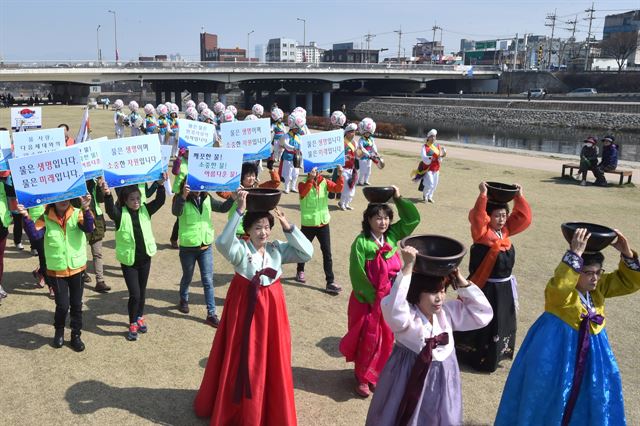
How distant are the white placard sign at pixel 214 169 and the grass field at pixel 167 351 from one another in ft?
5.98

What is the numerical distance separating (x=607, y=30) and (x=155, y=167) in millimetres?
115263

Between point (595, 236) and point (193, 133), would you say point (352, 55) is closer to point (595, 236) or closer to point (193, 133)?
point (193, 133)

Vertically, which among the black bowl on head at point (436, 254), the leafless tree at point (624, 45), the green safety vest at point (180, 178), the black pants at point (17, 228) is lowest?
the black pants at point (17, 228)

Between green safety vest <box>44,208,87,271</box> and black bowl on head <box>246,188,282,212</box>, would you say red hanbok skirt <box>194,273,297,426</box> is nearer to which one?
black bowl on head <box>246,188,282,212</box>

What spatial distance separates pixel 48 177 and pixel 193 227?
1.69m

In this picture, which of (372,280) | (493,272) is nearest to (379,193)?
(372,280)

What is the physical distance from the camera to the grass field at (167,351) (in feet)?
14.8

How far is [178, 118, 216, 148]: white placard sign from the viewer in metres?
8.42

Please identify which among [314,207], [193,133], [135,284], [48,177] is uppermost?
[193,133]

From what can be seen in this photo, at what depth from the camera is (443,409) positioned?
3.18 metres

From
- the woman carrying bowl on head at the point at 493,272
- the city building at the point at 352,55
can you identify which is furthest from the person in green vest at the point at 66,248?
the city building at the point at 352,55

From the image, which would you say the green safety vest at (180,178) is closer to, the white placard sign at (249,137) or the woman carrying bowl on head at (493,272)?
the white placard sign at (249,137)

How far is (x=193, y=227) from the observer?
19.6ft

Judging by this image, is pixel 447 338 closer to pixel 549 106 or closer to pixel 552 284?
pixel 552 284
